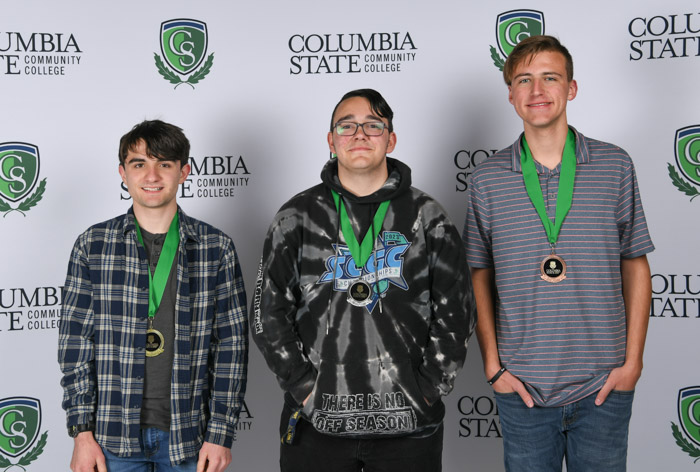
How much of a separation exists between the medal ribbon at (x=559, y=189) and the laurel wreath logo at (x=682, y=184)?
102 cm

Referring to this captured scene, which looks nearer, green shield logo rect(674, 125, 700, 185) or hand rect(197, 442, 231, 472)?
hand rect(197, 442, 231, 472)

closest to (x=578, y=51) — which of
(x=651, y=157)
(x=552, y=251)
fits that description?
(x=651, y=157)

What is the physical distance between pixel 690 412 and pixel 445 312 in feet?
5.34

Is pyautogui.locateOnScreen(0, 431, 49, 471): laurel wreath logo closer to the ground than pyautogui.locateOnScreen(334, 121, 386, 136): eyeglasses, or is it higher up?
closer to the ground

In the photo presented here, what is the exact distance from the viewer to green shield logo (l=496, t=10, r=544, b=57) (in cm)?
286

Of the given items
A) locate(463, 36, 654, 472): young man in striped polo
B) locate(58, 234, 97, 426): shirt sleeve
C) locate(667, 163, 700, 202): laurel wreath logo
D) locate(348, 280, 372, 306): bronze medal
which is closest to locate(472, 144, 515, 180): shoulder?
locate(463, 36, 654, 472): young man in striped polo

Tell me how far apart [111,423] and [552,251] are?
1449 mm

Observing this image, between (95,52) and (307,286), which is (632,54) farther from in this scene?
(95,52)

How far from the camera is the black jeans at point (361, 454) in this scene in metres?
1.88

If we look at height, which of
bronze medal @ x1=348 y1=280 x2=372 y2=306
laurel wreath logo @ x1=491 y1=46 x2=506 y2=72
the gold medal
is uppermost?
laurel wreath logo @ x1=491 y1=46 x2=506 y2=72

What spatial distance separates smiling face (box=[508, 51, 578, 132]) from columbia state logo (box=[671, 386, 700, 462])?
1.52 meters

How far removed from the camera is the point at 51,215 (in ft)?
9.40

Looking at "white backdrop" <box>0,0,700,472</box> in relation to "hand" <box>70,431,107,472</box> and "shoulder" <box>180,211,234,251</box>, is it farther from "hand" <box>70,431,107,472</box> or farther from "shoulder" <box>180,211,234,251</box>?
"hand" <box>70,431,107,472</box>

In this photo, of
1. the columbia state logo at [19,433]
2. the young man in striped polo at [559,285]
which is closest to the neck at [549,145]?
the young man in striped polo at [559,285]
